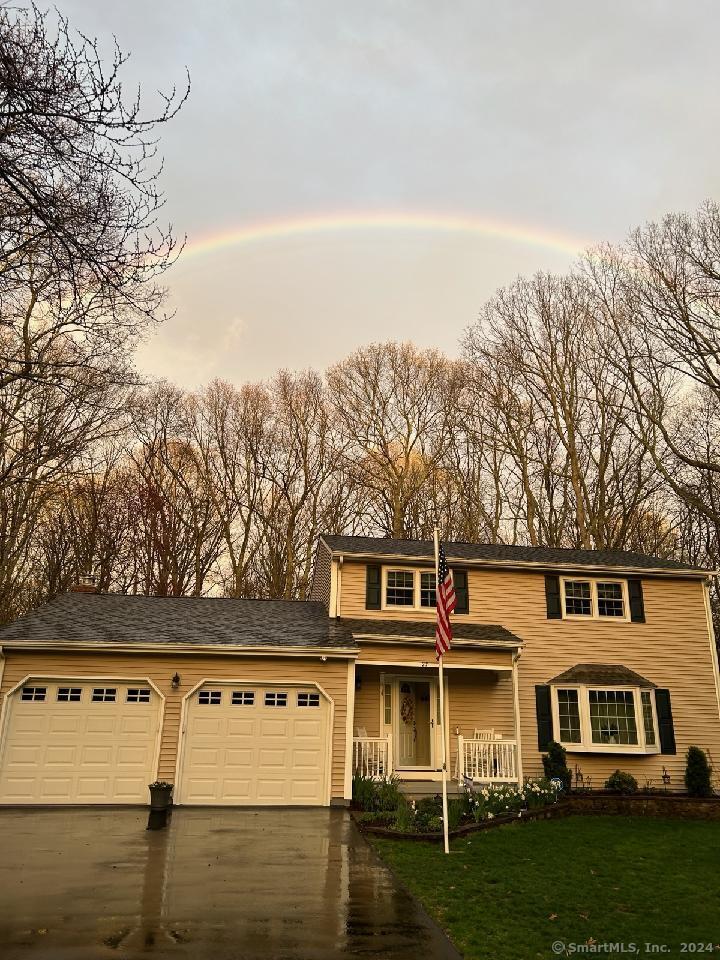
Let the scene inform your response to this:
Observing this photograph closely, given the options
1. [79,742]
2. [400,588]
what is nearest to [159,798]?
[79,742]

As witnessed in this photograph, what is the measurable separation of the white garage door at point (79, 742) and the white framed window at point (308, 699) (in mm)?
2843

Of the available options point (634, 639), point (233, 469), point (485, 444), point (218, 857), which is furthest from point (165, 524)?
point (218, 857)

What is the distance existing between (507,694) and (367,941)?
35.6ft

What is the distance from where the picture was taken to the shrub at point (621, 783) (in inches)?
581

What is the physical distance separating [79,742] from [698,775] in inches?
519

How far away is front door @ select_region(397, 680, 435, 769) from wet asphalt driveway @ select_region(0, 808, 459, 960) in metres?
4.81

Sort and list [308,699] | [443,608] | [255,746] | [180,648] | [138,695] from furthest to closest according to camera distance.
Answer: [308,699]
[180,648]
[138,695]
[255,746]
[443,608]

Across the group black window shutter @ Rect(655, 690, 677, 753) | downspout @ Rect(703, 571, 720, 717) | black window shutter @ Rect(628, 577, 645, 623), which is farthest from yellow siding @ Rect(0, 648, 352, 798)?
downspout @ Rect(703, 571, 720, 717)

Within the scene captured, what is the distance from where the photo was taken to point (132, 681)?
1366 cm

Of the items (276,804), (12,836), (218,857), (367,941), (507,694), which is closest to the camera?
(367,941)

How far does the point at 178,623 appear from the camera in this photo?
15336 millimetres

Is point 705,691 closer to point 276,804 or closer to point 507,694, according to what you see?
point 507,694

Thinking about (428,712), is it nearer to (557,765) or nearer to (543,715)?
(543,715)

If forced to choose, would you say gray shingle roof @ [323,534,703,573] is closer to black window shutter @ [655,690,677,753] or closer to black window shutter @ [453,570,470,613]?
black window shutter @ [453,570,470,613]
